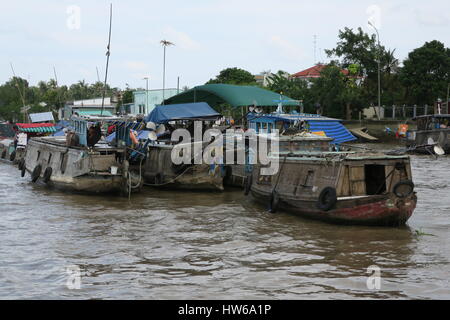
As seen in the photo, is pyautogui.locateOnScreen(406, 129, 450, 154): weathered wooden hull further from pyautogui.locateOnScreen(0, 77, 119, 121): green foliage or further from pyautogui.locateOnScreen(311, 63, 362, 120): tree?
pyautogui.locateOnScreen(0, 77, 119, 121): green foliage

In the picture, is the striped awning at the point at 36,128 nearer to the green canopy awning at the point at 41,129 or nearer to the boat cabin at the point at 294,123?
the green canopy awning at the point at 41,129

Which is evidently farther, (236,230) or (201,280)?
(236,230)

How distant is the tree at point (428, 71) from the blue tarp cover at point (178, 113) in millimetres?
23933

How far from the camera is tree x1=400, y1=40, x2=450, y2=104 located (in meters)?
38.0

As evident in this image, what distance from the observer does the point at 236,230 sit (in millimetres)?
12070

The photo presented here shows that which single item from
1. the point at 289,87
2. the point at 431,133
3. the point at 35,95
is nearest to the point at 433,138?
the point at 431,133

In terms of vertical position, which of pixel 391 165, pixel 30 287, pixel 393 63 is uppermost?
pixel 393 63

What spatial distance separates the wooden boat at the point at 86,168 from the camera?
623 inches

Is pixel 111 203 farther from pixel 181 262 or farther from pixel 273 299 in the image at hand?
pixel 273 299

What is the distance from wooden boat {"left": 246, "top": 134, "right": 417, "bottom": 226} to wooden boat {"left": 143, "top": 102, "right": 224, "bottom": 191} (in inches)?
153

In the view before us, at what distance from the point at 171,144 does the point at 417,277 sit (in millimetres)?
10542

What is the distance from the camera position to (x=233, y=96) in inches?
808
